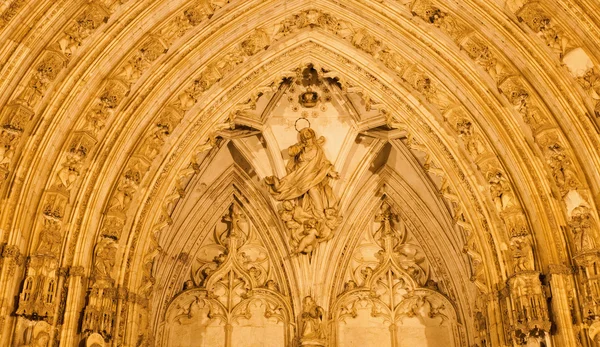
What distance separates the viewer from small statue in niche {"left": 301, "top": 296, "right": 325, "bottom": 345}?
37.2 feet

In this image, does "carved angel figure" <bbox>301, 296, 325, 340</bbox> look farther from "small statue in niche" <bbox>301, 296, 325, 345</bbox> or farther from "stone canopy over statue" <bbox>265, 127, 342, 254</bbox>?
"stone canopy over statue" <bbox>265, 127, 342, 254</bbox>

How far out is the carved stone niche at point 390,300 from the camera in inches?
468

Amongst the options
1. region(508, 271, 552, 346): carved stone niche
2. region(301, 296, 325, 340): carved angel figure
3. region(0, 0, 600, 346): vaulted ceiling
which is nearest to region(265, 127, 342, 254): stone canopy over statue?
region(0, 0, 600, 346): vaulted ceiling

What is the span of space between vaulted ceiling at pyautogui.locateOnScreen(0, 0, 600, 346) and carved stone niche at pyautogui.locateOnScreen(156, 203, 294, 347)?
0.37m

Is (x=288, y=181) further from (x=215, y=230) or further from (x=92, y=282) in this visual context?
(x=92, y=282)

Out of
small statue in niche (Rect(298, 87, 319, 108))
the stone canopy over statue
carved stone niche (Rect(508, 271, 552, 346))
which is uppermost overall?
small statue in niche (Rect(298, 87, 319, 108))

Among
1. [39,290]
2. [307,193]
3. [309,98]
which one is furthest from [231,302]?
[39,290]

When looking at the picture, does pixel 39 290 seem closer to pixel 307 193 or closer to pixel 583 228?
pixel 307 193

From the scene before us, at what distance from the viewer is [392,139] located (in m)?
12.1

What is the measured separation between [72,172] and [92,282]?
121 cm

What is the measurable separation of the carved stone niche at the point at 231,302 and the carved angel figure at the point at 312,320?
35 centimetres

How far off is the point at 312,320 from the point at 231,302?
1.25 meters

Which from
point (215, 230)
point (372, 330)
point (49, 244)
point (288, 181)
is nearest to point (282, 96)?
point (288, 181)

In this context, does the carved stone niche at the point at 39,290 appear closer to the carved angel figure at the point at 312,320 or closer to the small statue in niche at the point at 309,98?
the carved angel figure at the point at 312,320
